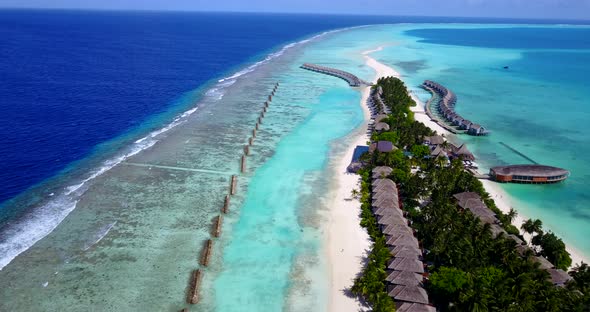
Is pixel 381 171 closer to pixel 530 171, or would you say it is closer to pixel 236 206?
pixel 236 206

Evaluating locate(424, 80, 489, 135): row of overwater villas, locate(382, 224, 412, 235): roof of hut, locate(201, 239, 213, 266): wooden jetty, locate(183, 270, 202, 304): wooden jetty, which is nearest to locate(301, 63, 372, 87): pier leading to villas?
locate(424, 80, 489, 135): row of overwater villas

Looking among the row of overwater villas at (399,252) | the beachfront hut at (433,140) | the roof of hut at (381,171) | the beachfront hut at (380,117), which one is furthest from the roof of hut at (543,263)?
the beachfront hut at (380,117)

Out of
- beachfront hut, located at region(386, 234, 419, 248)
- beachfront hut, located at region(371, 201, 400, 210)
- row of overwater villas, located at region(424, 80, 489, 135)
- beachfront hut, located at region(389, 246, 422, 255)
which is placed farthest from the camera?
row of overwater villas, located at region(424, 80, 489, 135)

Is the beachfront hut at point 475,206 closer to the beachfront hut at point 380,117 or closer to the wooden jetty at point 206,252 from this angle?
the wooden jetty at point 206,252

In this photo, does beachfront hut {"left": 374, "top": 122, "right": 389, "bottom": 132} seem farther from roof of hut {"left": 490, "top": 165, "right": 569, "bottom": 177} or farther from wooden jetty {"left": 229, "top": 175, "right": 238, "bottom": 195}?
wooden jetty {"left": 229, "top": 175, "right": 238, "bottom": 195}

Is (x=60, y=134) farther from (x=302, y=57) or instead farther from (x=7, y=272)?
(x=302, y=57)
